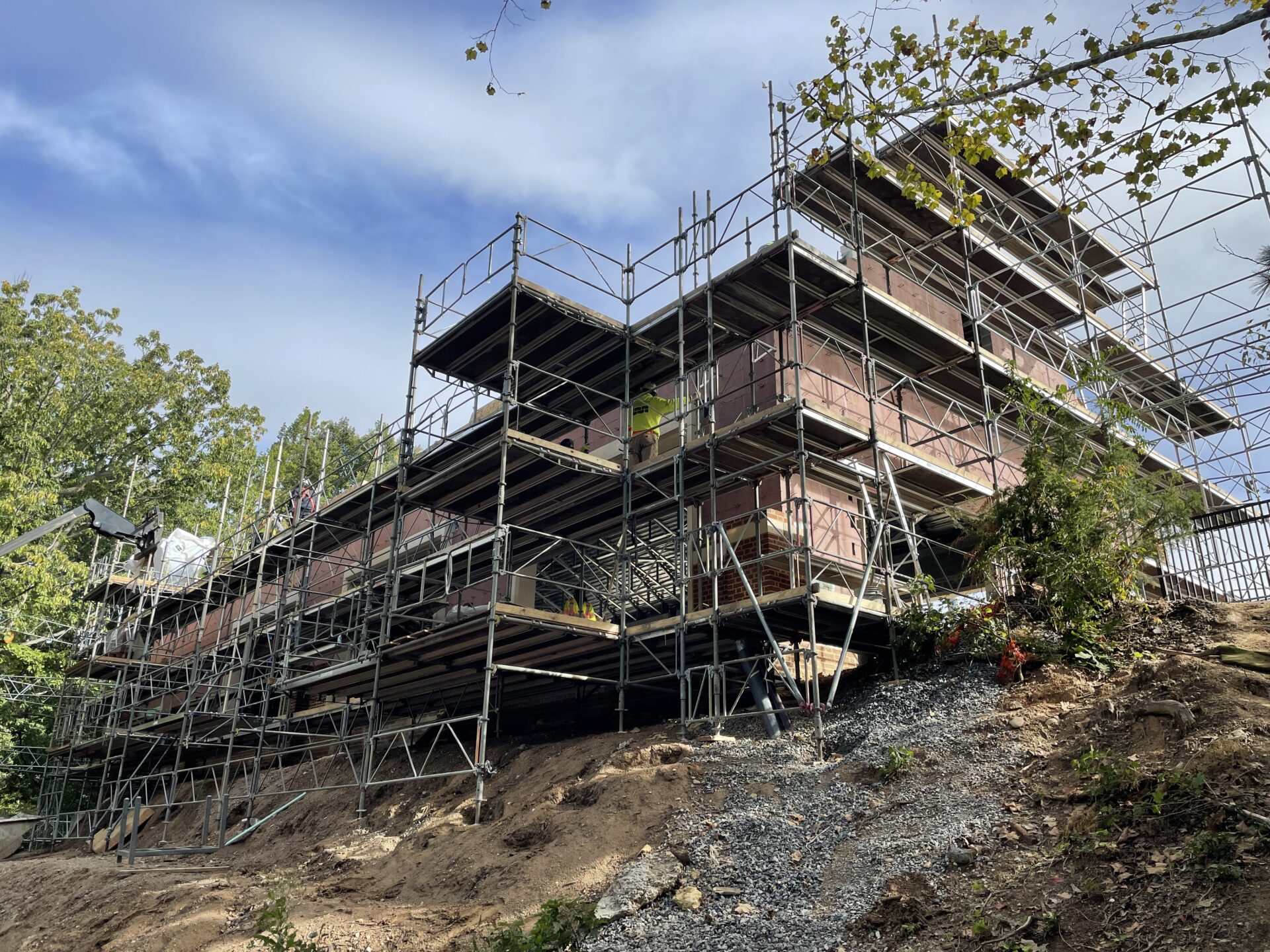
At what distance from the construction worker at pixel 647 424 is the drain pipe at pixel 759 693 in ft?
14.0

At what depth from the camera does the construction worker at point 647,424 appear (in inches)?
658

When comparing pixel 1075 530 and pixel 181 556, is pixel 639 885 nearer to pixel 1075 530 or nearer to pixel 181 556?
pixel 1075 530

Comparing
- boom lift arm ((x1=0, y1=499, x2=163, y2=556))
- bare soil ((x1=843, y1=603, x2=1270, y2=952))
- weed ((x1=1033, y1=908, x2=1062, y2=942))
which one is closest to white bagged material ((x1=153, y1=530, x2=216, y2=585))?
boom lift arm ((x1=0, y1=499, x2=163, y2=556))

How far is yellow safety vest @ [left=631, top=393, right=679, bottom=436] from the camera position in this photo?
16.8 metres

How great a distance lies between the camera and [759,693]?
12.5 m

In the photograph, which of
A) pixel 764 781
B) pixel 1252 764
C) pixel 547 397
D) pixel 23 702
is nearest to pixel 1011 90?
pixel 1252 764

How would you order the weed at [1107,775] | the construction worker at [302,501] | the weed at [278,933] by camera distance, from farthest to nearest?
the construction worker at [302,501] → the weed at [278,933] → the weed at [1107,775]

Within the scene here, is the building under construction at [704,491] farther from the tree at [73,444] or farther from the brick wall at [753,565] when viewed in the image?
the tree at [73,444]

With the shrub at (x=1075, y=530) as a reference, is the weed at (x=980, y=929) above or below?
below

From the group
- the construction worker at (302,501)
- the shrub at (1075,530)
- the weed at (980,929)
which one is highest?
the construction worker at (302,501)

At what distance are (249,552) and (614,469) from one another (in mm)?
11394

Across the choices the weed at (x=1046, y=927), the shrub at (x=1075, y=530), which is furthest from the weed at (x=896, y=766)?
the weed at (x=1046, y=927)

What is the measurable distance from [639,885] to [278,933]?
3.13 metres

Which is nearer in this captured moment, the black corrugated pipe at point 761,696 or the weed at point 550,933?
the weed at point 550,933
